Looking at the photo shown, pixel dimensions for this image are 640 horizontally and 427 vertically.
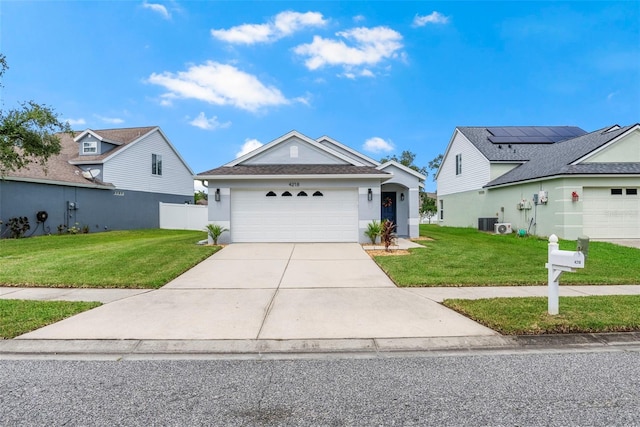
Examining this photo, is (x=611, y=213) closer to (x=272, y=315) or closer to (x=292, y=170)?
(x=292, y=170)

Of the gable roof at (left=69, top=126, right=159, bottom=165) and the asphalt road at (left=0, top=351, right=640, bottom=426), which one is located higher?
the gable roof at (left=69, top=126, right=159, bottom=165)

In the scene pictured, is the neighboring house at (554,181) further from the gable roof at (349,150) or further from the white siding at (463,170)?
the gable roof at (349,150)

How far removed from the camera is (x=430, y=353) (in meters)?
3.91

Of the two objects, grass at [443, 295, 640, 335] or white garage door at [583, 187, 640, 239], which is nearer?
grass at [443, 295, 640, 335]

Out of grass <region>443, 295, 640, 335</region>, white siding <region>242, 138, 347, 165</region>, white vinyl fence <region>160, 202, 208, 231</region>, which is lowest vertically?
grass <region>443, 295, 640, 335</region>

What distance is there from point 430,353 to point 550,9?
52.6 ft

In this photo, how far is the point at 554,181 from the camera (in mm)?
14734

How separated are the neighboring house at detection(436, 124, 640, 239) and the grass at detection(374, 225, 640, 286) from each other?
9.75ft

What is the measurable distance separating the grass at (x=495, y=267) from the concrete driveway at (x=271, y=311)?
39.5 inches

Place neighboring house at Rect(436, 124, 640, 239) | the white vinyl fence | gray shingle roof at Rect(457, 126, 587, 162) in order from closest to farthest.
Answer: neighboring house at Rect(436, 124, 640, 239), gray shingle roof at Rect(457, 126, 587, 162), the white vinyl fence

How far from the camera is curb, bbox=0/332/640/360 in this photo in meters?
3.90

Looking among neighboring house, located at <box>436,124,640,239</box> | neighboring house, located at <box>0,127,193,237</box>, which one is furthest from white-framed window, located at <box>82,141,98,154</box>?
neighboring house, located at <box>436,124,640,239</box>

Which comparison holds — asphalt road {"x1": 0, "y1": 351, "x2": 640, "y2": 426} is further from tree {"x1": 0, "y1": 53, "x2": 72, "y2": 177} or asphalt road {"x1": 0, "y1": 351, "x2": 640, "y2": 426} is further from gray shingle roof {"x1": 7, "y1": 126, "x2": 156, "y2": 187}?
gray shingle roof {"x1": 7, "y1": 126, "x2": 156, "y2": 187}

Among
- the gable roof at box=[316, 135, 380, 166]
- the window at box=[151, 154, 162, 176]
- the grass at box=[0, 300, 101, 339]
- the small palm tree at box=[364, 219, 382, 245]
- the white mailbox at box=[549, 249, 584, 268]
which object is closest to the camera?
the white mailbox at box=[549, 249, 584, 268]
